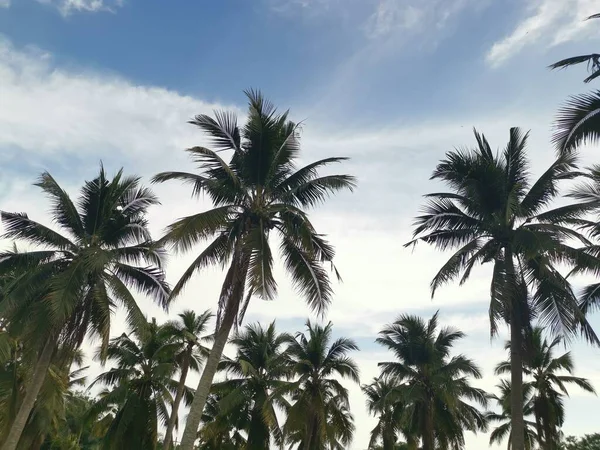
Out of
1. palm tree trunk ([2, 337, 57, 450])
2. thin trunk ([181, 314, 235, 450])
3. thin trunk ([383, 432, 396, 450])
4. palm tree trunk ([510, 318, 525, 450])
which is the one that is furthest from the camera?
thin trunk ([383, 432, 396, 450])

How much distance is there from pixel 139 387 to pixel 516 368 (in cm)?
1961

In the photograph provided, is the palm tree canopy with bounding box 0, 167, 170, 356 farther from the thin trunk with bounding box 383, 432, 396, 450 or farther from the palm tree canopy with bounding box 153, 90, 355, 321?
the thin trunk with bounding box 383, 432, 396, 450

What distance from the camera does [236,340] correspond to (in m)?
30.1

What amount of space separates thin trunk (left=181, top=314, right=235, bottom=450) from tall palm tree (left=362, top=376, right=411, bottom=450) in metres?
16.6

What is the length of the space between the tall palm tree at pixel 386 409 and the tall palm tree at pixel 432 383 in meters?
0.83

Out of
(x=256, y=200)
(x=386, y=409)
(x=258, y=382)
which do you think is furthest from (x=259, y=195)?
(x=386, y=409)

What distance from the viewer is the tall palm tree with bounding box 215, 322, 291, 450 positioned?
89.0 feet

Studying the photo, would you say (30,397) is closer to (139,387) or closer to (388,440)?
(139,387)

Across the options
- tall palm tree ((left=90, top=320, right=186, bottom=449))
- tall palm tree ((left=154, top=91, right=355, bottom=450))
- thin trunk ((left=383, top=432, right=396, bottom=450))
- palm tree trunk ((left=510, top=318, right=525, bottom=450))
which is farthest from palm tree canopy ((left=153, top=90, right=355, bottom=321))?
thin trunk ((left=383, top=432, right=396, bottom=450))

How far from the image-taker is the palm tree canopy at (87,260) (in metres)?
16.5

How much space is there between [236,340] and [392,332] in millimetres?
9440

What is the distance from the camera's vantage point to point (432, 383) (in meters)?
29.1

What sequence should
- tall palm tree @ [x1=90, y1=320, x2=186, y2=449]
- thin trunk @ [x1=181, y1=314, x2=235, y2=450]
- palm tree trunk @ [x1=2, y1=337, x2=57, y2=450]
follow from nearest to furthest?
thin trunk @ [x1=181, y1=314, x2=235, y2=450]
palm tree trunk @ [x1=2, y1=337, x2=57, y2=450]
tall palm tree @ [x1=90, y1=320, x2=186, y2=449]

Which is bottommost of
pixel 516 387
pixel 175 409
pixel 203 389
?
pixel 203 389
